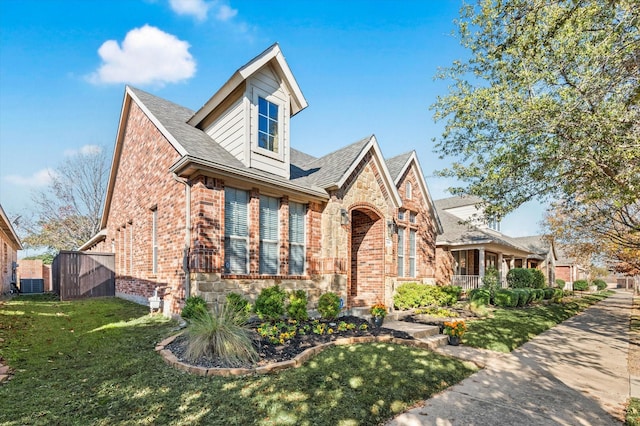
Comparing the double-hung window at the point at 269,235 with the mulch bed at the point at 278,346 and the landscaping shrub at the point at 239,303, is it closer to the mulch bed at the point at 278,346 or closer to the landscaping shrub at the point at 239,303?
the landscaping shrub at the point at 239,303

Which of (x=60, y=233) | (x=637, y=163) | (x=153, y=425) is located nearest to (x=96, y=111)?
(x=60, y=233)

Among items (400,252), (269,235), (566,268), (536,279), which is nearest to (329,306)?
(269,235)

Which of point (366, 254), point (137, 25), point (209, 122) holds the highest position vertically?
point (137, 25)

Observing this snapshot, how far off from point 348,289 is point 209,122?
23.0 feet

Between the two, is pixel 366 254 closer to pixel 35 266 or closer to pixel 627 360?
pixel 627 360

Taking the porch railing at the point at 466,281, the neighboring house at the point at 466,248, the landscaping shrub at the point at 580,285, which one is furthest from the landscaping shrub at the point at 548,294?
the landscaping shrub at the point at 580,285

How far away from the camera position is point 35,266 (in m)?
27.3

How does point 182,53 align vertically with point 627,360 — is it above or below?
above

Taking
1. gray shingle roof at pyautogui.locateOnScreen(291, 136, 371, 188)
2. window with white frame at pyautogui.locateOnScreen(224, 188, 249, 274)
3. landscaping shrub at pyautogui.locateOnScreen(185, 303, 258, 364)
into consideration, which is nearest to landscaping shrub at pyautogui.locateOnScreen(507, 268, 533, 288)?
gray shingle roof at pyautogui.locateOnScreen(291, 136, 371, 188)

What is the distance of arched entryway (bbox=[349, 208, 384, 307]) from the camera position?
11511 mm

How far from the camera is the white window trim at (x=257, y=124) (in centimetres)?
912

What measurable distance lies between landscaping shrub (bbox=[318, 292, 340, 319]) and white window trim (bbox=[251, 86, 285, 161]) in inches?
170

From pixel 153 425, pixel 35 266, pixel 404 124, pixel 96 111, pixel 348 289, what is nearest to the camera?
pixel 153 425

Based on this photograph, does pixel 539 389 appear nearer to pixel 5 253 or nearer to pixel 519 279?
pixel 519 279
